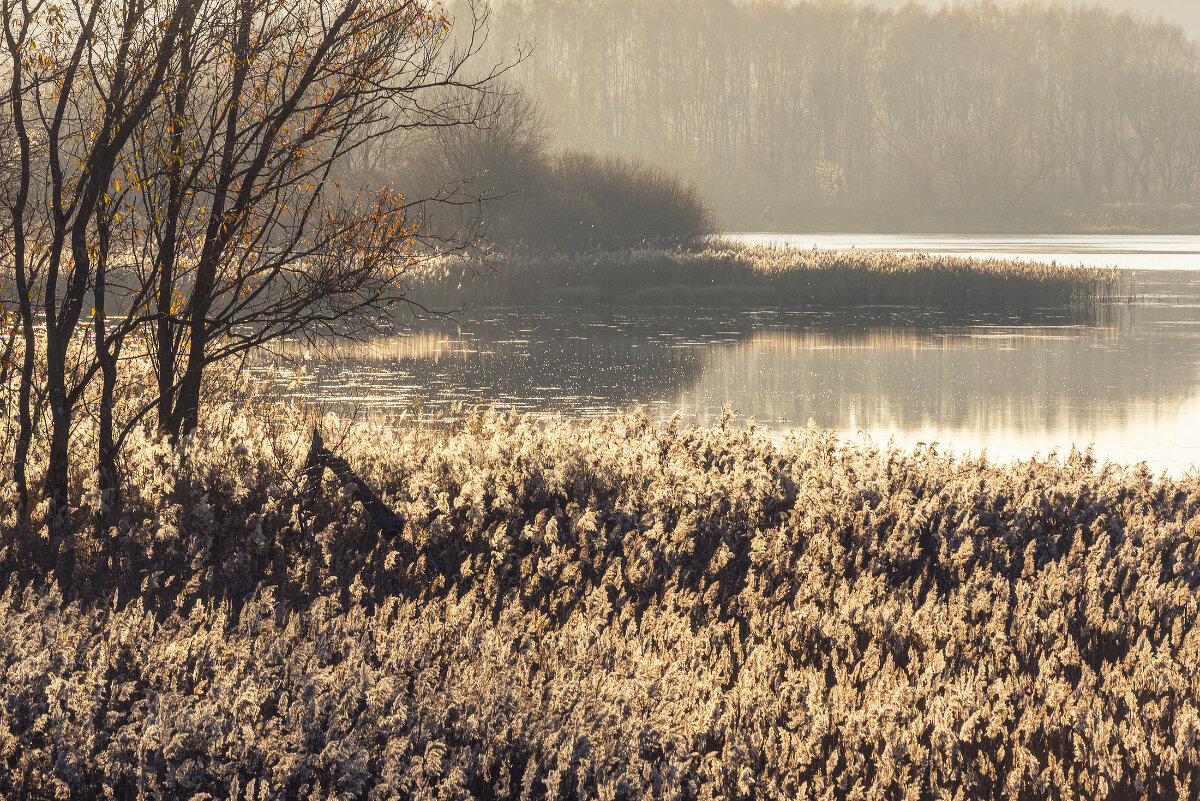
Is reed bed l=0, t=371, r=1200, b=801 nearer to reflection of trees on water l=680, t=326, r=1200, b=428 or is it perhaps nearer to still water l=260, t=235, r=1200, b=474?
still water l=260, t=235, r=1200, b=474

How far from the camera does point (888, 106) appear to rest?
410ft

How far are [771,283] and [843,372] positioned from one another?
49.7ft

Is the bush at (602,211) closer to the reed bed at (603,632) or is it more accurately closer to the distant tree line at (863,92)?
the reed bed at (603,632)

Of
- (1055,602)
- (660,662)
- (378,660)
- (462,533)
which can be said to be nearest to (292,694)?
(378,660)

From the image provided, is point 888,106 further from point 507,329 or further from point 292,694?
point 292,694

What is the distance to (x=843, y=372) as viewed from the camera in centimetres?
2384

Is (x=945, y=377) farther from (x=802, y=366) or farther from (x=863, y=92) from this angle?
(x=863, y=92)

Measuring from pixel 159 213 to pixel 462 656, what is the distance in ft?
17.1

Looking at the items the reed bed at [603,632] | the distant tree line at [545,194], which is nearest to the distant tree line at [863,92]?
the distant tree line at [545,194]

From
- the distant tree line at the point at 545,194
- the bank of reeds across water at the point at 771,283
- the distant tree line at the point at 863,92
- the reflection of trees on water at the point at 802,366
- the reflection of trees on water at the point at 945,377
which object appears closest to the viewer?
the reflection of trees on water at the point at 945,377

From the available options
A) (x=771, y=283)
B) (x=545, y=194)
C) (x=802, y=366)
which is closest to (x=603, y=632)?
(x=802, y=366)

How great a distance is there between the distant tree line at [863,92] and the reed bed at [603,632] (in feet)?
330

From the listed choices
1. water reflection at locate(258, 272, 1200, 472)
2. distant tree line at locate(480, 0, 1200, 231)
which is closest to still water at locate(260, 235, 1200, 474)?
water reflection at locate(258, 272, 1200, 472)

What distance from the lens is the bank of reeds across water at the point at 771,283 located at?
37.4 m
